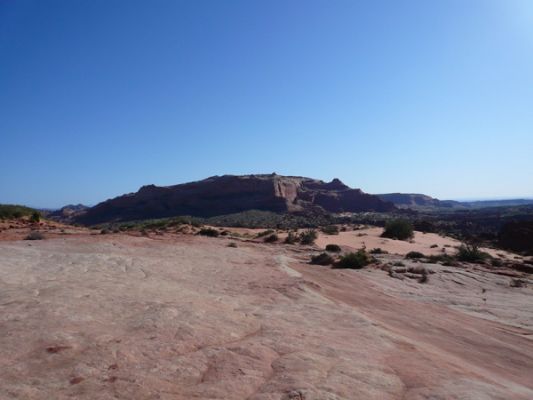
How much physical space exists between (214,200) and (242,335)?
8186 centimetres

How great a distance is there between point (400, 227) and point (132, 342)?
1387 inches

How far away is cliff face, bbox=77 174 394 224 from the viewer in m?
83.7

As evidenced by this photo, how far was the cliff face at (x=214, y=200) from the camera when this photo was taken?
275ft

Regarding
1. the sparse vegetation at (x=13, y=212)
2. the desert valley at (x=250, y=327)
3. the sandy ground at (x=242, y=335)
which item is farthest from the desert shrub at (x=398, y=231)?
the sparse vegetation at (x=13, y=212)

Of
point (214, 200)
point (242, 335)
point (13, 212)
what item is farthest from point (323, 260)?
point (214, 200)

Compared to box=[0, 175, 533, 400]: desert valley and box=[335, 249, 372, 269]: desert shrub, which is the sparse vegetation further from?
box=[335, 249, 372, 269]: desert shrub

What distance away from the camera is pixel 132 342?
20.7 ft

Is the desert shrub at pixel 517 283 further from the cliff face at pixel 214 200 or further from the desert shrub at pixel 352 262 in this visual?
the cliff face at pixel 214 200

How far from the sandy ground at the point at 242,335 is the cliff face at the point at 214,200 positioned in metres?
67.2

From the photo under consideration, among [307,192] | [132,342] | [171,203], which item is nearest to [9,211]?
[132,342]

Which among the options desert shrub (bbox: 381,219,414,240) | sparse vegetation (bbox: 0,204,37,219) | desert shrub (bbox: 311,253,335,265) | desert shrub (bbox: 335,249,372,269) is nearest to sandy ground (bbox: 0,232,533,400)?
desert shrub (bbox: 335,249,372,269)

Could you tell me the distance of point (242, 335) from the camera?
7086 mm

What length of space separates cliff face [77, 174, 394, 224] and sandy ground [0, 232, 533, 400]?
221ft

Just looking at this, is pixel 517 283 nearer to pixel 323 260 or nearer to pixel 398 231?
pixel 323 260
